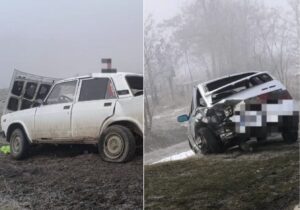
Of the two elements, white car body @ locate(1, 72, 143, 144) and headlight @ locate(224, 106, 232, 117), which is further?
white car body @ locate(1, 72, 143, 144)

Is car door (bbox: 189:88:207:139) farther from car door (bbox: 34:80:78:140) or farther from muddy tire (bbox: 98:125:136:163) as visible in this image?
car door (bbox: 34:80:78:140)

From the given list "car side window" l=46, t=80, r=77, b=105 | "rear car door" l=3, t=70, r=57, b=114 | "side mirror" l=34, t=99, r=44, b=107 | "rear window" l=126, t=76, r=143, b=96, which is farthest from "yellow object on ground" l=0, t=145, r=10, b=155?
"rear window" l=126, t=76, r=143, b=96

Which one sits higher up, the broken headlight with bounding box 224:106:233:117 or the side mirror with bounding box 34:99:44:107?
the side mirror with bounding box 34:99:44:107

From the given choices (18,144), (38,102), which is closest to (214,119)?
(38,102)

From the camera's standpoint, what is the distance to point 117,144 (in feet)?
9.62

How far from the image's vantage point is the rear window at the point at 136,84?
2844mm

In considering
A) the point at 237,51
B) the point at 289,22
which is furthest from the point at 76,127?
the point at 289,22

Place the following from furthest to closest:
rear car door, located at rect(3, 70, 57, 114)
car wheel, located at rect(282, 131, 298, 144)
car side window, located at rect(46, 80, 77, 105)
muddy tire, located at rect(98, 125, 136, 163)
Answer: rear car door, located at rect(3, 70, 57, 114)
car side window, located at rect(46, 80, 77, 105)
muddy tire, located at rect(98, 125, 136, 163)
car wheel, located at rect(282, 131, 298, 144)

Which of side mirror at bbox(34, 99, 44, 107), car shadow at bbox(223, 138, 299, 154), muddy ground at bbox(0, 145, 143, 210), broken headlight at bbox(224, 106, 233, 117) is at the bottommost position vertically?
muddy ground at bbox(0, 145, 143, 210)

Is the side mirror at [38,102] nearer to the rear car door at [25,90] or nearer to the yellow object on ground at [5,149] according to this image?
the rear car door at [25,90]

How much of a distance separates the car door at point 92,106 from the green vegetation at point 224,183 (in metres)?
0.45

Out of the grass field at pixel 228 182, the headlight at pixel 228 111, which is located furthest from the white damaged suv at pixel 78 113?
the headlight at pixel 228 111

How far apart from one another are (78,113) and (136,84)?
18.4 inches

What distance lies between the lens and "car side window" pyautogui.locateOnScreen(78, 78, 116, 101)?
2.93m
